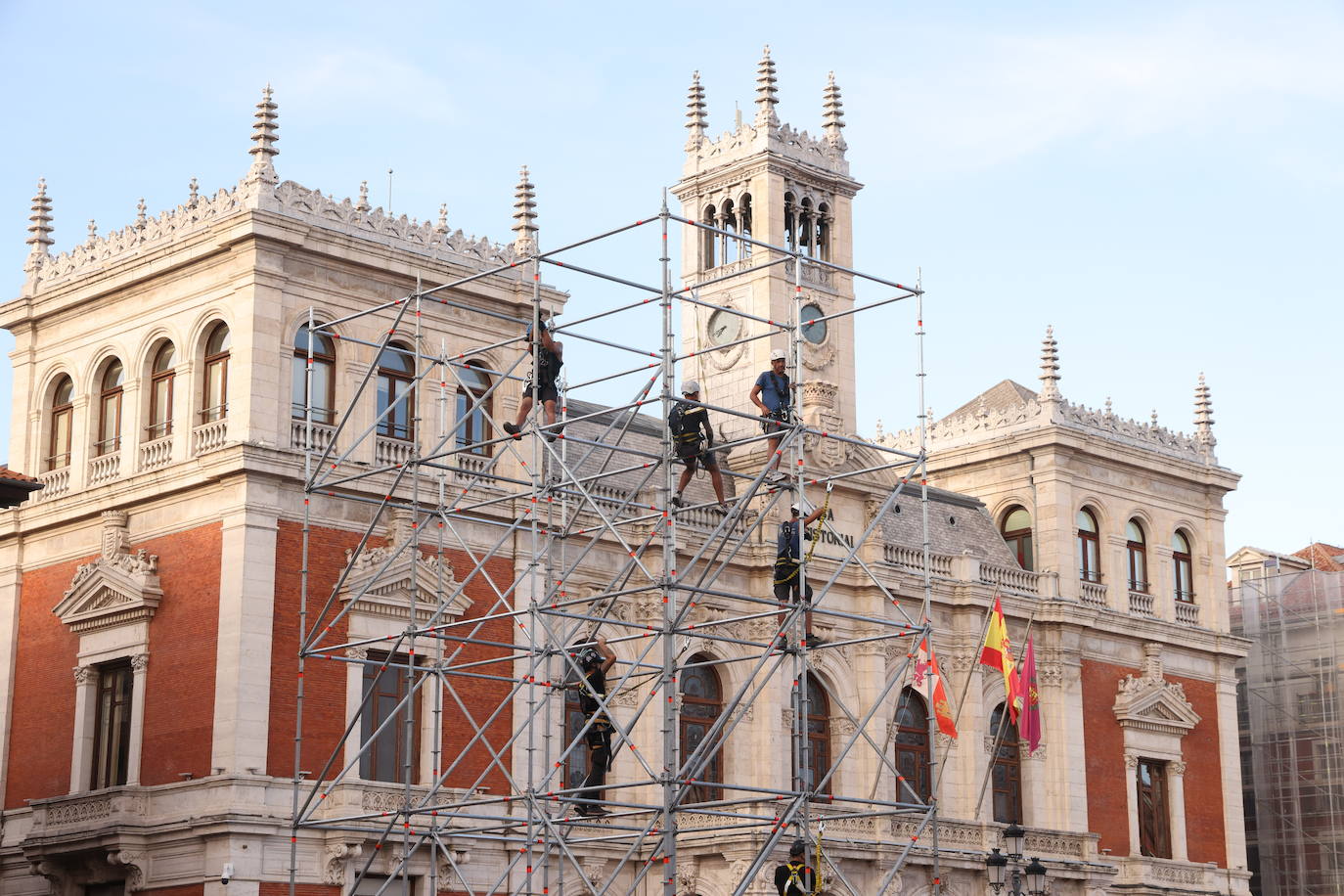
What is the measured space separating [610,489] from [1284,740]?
25.4 metres

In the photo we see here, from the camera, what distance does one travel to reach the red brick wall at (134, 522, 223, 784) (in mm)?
34750

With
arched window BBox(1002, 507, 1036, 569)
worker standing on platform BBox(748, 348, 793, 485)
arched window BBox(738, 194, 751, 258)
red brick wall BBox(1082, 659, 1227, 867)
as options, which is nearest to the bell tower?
arched window BBox(738, 194, 751, 258)

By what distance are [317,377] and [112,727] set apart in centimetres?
683

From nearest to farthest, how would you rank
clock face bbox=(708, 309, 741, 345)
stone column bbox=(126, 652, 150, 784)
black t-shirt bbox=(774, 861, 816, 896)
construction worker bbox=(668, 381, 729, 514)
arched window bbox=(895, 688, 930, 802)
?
black t-shirt bbox=(774, 861, 816, 896) → construction worker bbox=(668, 381, 729, 514) → stone column bbox=(126, 652, 150, 784) → arched window bbox=(895, 688, 930, 802) → clock face bbox=(708, 309, 741, 345)

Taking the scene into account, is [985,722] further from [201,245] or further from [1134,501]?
[201,245]

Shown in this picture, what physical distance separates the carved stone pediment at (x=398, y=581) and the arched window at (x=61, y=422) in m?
6.51

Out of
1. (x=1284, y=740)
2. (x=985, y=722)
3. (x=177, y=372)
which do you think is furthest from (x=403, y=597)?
(x=1284, y=740)

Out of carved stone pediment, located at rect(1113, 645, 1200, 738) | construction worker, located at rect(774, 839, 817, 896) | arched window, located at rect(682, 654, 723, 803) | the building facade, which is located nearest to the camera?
construction worker, located at rect(774, 839, 817, 896)

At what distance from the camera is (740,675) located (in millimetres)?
42438

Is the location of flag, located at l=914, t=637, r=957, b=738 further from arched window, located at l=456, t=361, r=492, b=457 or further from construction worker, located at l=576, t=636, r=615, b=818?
construction worker, located at l=576, t=636, r=615, b=818

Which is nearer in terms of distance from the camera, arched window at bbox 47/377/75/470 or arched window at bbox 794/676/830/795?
arched window at bbox 47/377/75/470

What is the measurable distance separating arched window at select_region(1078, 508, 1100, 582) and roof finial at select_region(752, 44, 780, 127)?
11639 millimetres

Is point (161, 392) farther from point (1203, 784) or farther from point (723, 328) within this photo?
point (1203, 784)

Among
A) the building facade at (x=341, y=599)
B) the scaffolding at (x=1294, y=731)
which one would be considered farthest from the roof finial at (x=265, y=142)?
the scaffolding at (x=1294, y=731)
